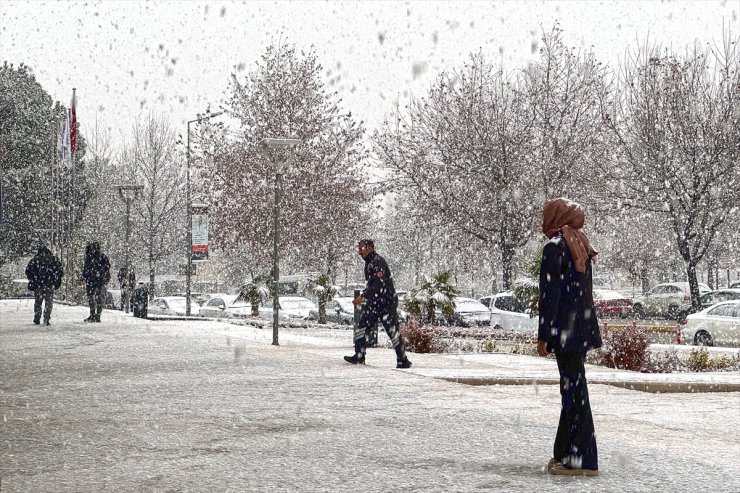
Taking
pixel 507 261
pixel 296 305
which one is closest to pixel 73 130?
pixel 296 305

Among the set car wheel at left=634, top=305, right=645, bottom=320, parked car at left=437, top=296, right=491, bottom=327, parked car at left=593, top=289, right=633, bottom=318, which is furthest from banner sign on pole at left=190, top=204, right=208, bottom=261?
car wheel at left=634, top=305, right=645, bottom=320

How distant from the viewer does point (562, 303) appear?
658 centimetres

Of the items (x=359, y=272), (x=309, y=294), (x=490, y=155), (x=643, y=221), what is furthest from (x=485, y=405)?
(x=359, y=272)

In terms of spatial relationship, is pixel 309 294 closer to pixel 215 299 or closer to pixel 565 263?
pixel 215 299

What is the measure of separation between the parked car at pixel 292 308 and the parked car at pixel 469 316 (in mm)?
5916

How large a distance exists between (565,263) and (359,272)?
88.9 metres

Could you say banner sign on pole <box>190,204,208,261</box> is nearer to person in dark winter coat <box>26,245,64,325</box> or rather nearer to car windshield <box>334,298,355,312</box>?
car windshield <box>334,298,355,312</box>

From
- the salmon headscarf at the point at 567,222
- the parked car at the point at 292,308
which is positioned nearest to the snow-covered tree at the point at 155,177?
the parked car at the point at 292,308

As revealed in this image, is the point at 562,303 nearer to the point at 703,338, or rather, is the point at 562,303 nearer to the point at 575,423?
the point at 575,423

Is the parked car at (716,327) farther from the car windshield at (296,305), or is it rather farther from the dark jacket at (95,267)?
the car windshield at (296,305)

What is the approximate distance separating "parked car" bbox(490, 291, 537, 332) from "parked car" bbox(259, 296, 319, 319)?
844 centimetres

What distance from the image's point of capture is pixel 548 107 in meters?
38.7

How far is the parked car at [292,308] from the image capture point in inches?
1423

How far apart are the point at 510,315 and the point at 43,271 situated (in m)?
13.6
